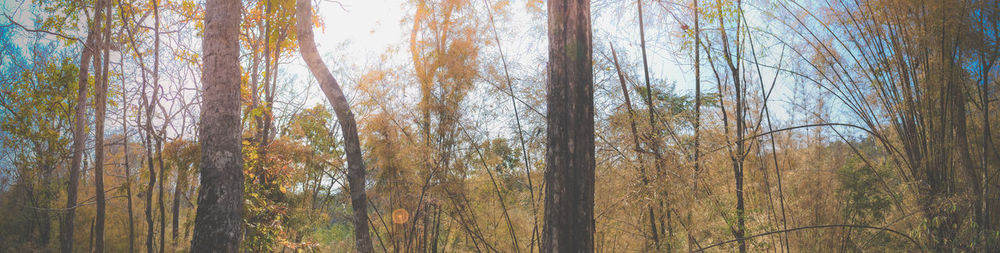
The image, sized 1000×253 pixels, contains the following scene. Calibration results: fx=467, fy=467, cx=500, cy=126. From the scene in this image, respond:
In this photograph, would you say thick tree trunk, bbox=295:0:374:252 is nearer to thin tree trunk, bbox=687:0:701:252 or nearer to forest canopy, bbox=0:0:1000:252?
forest canopy, bbox=0:0:1000:252

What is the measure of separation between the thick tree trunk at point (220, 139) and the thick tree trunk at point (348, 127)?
868 mm

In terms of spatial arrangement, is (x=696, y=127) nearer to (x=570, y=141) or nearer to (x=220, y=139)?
(x=570, y=141)

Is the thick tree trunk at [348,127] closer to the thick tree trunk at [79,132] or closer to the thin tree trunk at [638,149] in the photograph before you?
the thin tree trunk at [638,149]

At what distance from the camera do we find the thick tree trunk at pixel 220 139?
9.83 ft

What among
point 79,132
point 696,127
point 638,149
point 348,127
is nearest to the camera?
point 638,149

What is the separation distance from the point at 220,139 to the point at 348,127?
106 cm

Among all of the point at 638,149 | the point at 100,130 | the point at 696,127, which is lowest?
the point at 638,149

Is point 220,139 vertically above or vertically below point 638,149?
above

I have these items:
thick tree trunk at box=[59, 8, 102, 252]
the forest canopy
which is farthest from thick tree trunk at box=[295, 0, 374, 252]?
thick tree trunk at box=[59, 8, 102, 252]

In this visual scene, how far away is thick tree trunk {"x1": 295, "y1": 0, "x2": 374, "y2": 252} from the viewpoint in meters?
3.87

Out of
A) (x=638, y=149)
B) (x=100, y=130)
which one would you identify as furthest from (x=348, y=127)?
(x=100, y=130)

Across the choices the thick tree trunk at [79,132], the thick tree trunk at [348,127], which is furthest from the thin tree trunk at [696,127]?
the thick tree trunk at [79,132]

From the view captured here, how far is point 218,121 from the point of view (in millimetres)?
3143

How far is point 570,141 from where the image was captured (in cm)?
197
